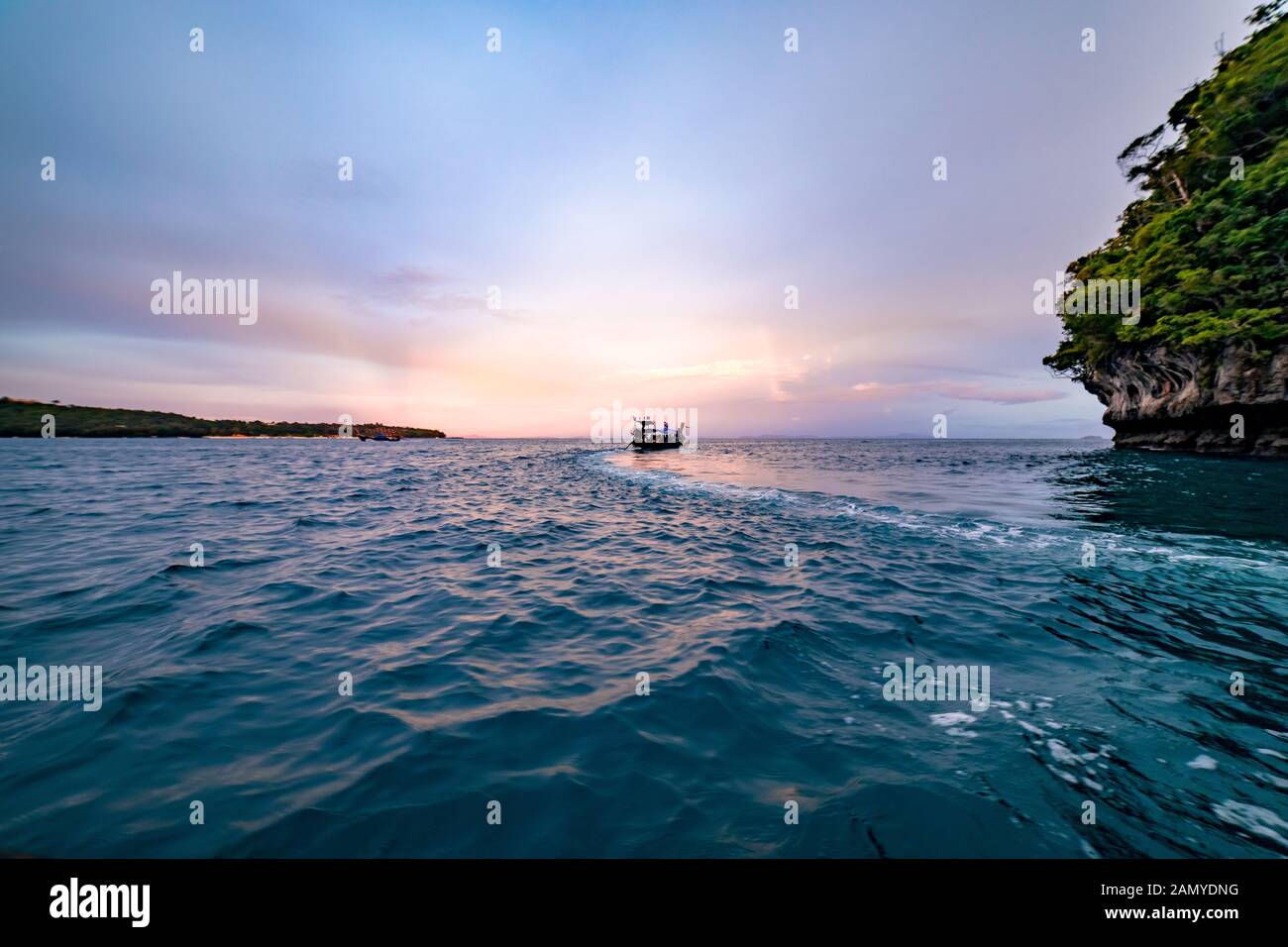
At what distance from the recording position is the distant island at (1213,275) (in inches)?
1224

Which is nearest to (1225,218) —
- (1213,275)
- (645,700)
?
(1213,275)

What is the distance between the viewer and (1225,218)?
3312cm

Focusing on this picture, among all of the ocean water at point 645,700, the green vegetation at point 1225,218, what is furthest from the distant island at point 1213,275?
the ocean water at point 645,700

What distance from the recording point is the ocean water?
3.31m

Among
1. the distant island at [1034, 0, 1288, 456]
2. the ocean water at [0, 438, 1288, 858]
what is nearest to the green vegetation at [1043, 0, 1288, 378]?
the distant island at [1034, 0, 1288, 456]

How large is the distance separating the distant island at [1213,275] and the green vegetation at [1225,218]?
102 mm

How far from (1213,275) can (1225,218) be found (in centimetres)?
435

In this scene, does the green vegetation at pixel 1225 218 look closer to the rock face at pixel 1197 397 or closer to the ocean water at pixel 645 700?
the rock face at pixel 1197 397

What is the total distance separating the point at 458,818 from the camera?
3379mm

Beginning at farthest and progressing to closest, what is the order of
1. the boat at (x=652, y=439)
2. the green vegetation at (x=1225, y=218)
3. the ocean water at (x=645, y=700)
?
the boat at (x=652, y=439) < the green vegetation at (x=1225, y=218) < the ocean water at (x=645, y=700)
